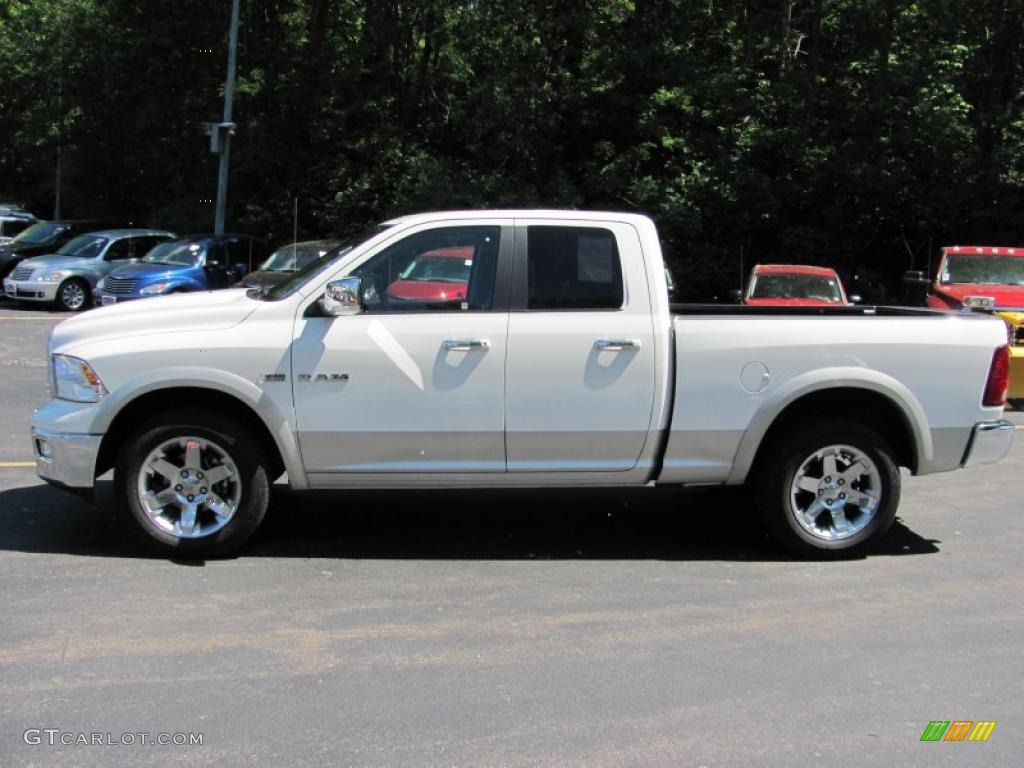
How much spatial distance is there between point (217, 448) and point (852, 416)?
3.62m

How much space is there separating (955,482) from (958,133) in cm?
1575

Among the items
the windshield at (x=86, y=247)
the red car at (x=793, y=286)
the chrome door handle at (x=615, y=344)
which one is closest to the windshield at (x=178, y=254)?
the windshield at (x=86, y=247)

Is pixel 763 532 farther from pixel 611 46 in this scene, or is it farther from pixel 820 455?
pixel 611 46

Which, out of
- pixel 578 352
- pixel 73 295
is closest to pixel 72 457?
pixel 578 352

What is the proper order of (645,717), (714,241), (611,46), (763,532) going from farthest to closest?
1. (611,46)
2. (714,241)
3. (763,532)
4. (645,717)

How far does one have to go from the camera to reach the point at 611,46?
Answer: 2517 cm

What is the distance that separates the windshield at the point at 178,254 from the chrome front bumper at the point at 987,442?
601 inches

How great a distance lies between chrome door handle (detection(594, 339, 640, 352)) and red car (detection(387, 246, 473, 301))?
31.9 inches

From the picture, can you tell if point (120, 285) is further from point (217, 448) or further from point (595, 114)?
point (217, 448)

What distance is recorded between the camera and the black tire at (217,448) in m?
5.34

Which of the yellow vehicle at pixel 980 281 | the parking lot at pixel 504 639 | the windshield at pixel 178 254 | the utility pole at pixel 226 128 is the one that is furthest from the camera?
the utility pole at pixel 226 128

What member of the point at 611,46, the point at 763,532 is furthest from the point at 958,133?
the point at 763,532

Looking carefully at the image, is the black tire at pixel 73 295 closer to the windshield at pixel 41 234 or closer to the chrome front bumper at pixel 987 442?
the windshield at pixel 41 234

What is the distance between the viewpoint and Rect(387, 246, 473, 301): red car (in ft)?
18.2
